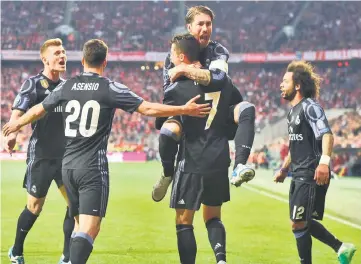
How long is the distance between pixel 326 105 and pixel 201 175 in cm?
4065

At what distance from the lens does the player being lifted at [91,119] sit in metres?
6.41

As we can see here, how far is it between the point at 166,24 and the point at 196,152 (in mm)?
48656

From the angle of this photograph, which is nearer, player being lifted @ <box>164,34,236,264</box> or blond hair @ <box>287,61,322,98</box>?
player being lifted @ <box>164,34,236,264</box>

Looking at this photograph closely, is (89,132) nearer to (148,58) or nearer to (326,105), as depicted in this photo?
(326,105)

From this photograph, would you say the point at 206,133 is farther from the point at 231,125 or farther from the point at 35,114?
the point at 35,114

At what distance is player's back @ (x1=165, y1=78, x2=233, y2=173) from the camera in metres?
6.69

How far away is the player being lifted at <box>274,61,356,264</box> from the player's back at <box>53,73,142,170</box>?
205 centimetres

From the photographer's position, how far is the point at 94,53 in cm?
646

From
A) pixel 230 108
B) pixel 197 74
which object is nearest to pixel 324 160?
pixel 230 108

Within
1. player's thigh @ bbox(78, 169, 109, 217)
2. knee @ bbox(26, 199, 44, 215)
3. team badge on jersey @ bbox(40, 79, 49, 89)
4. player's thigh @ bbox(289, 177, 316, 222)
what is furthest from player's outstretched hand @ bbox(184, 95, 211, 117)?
knee @ bbox(26, 199, 44, 215)

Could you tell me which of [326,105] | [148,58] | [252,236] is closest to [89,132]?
[252,236]

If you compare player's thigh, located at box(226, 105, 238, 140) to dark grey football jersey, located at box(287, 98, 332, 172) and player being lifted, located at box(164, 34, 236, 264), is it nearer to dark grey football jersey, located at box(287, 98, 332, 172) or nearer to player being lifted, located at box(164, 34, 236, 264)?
player being lifted, located at box(164, 34, 236, 264)

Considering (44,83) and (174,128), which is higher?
(44,83)

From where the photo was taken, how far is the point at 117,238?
10656mm
